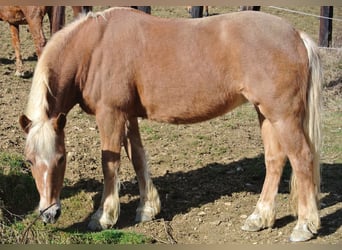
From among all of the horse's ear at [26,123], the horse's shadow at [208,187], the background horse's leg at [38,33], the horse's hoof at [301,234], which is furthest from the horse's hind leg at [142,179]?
the background horse's leg at [38,33]

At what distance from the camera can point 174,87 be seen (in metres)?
4.58

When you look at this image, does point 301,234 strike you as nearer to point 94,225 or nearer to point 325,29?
point 94,225

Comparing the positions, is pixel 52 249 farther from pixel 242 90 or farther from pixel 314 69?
pixel 314 69

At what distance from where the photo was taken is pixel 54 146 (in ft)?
13.6

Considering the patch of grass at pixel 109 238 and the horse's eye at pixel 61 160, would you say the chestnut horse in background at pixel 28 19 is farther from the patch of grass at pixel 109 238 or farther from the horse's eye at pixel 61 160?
the patch of grass at pixel 109 238

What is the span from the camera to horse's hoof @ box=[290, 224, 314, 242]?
14.1 ft

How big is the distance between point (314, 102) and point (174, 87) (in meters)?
1.17

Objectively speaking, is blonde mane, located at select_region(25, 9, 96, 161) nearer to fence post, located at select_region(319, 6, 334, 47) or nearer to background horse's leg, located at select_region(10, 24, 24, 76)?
A: background horse's leg, located at select_region(10, 24, 24, 76)

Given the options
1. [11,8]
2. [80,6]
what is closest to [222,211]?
[80,6]

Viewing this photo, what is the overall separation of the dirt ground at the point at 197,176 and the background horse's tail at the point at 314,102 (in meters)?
0.73

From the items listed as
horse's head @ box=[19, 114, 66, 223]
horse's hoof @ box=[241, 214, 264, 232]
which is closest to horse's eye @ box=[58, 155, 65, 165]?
horse's head @ box=[19, 114, 66, 223]

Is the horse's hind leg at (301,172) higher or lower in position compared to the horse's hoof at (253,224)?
higher

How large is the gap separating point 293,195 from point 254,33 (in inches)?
56.5

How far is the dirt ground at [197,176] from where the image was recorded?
470cm
